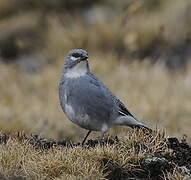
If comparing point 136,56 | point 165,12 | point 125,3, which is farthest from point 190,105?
point 125,3

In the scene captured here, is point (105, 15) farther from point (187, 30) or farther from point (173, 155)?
point (173, 155)

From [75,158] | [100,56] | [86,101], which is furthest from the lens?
[100,56]

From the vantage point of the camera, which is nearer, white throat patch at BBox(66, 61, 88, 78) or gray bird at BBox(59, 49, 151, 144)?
gray bird at BBox(59, 49, 151, 144)

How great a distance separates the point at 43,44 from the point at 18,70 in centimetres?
183

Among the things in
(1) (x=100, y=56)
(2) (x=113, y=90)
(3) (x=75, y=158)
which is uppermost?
(1) (x=100, y=56)

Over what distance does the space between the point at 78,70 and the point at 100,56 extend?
716 centimetres

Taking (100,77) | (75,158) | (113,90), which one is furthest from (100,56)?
(75,158)

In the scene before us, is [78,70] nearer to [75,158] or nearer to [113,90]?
[75,158]

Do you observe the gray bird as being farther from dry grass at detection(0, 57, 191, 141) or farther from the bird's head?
dry grass at detection(0, 57, 191, 141)

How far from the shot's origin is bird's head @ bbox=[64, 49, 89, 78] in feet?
23.0

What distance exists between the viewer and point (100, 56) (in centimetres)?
1416

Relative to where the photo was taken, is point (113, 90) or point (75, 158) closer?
point (75, 158)

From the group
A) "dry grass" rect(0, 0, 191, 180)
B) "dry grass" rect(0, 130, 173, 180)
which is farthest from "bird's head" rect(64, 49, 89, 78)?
"dry grass" rect(0, 130, 173, 180)

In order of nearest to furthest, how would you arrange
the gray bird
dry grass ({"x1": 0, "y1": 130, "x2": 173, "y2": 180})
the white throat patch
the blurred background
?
dry grass ({"x1": 0, "y1": 130, "x2": 173, "y2": 180}) → the gray bird → the white throat patch → the blurred background
